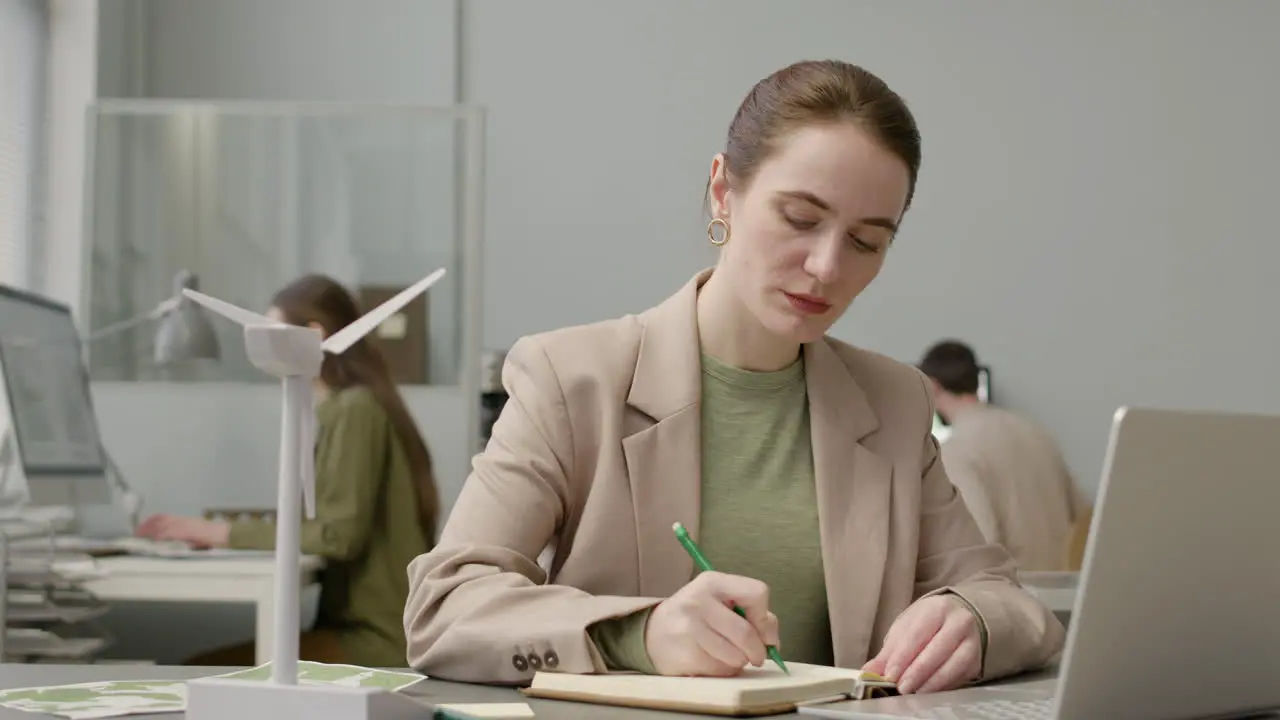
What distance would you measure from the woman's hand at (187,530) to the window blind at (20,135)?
985 millimetres

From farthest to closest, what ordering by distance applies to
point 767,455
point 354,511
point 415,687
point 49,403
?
1. point 354,511
2. point 49,403
3. point 767,455
4. point 415,687

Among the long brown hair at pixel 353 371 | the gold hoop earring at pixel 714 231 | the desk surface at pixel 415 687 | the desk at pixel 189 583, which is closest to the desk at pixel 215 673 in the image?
the desk surface at pixel 415 687

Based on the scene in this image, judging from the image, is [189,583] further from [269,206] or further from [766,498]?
[766,498]

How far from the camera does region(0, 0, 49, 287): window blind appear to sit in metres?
4.03

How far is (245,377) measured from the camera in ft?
12.4

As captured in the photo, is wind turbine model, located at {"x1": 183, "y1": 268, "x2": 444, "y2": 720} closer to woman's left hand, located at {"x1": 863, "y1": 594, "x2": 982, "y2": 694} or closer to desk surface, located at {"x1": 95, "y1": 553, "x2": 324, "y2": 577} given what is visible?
woman's left hand, located at {"x1": 863, "y1": 594, "x2": 982, "y2": 694}

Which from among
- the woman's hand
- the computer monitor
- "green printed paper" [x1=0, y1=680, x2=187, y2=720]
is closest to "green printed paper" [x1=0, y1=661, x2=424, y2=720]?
"green printed paper" [x1=0, y1=680, x2=187, y2=720]

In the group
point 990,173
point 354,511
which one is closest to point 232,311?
point 354,511

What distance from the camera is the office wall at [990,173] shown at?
5047mm

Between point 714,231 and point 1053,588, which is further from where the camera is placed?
point 1053,588

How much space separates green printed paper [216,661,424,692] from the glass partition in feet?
8.50

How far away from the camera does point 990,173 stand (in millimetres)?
5098

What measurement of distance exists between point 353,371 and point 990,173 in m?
2.62

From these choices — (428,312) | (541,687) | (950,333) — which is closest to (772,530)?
(541,687)
